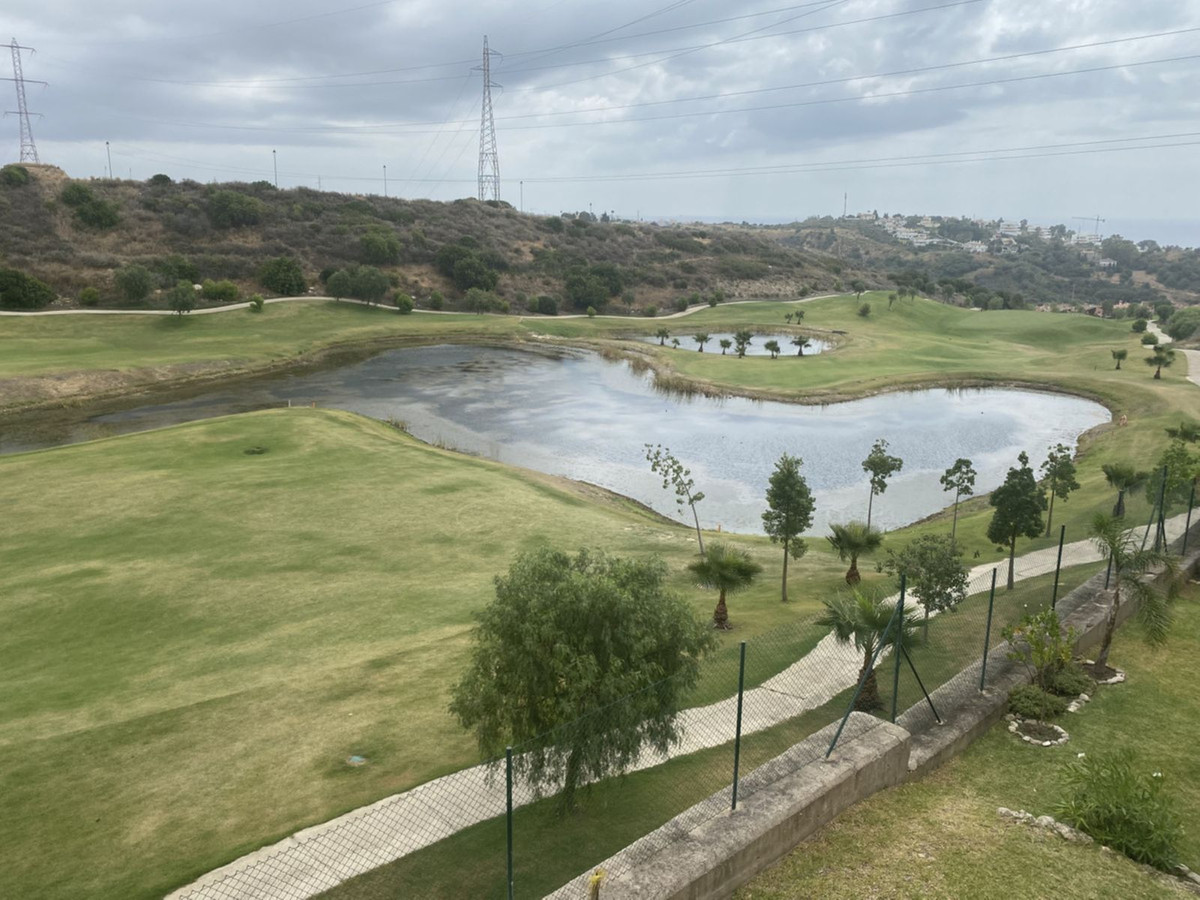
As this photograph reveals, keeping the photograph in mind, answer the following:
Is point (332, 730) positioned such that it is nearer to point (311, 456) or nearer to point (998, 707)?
point (998, 707)

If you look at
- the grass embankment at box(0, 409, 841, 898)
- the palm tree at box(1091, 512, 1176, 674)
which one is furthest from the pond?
the palm tree at box(1091, 512, 1176, 674)

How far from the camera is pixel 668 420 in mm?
64500

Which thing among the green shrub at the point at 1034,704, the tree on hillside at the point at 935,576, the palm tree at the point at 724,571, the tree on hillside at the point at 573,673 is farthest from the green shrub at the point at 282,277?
the green shrub at the point at 1034,704

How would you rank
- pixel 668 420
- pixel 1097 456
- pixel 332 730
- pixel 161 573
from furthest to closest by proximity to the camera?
1. pixel 668 420
2. pixel 1097 456
3. pixel 161 573
4. pixel 332 730

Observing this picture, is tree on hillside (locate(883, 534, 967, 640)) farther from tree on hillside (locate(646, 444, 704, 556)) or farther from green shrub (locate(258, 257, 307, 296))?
green shrub (locate(258, 257, 307, 296))

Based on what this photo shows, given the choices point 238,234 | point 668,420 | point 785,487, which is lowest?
point 668,420

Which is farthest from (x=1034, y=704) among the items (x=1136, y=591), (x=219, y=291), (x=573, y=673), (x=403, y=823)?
(x=219, y=291)

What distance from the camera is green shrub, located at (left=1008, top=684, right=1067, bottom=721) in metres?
16.1

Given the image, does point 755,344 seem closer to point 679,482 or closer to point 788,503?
point 679,482

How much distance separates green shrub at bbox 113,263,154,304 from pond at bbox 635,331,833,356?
59.7 metres

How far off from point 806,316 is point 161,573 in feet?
368

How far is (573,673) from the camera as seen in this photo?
→ 44.9ft

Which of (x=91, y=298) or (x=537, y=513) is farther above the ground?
(x=91, y=298)

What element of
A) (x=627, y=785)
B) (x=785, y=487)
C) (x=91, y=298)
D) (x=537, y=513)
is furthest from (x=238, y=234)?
(x=627, y=785)
